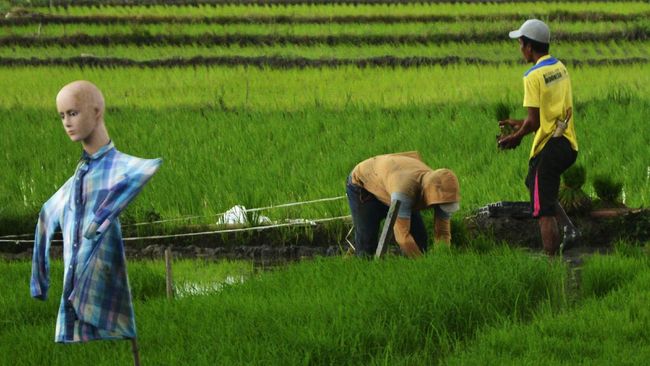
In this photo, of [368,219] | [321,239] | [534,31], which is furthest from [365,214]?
[321,239]

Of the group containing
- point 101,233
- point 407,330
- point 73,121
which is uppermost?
point 73,121

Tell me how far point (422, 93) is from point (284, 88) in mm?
1625

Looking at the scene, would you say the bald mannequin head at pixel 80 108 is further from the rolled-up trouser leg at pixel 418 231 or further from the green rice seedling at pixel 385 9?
the green rice seedling at pixel 385 9

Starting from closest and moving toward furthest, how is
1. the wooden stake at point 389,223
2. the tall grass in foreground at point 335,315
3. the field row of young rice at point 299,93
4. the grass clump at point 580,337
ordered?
1. the grass clump at point 580,337
2. the tall grass in foreground at point 335,315
3. the wooden stake at point 389,223
4. the field row of young rice at point 299,93

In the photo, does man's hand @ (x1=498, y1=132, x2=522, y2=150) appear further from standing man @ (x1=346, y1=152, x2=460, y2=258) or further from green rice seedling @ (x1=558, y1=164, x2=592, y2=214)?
green rice seedling @ (x1=558, y1=164, x2=592, y2=214)

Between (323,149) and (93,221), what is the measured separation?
640cm

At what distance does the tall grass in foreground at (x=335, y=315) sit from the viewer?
208 inches

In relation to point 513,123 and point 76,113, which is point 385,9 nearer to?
point 513,123

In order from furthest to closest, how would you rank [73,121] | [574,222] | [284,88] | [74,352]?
[284,88] → [574,222] → [74,352] → [73,121]

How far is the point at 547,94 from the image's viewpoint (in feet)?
23.2

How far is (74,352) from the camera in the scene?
5414 mm

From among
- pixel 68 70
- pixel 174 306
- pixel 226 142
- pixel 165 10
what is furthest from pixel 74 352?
pixel 165 10

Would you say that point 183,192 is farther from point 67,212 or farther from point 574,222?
point 67,212

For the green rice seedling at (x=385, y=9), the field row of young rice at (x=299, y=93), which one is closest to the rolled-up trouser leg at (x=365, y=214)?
the field row of young rice at (x=299, y=93)
